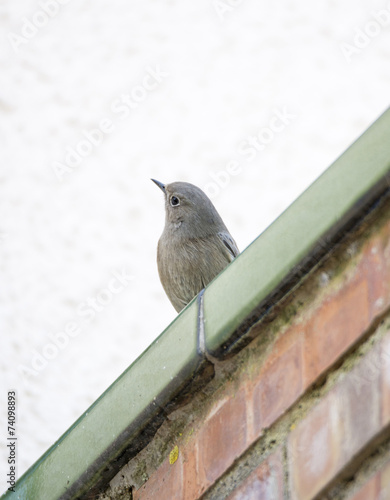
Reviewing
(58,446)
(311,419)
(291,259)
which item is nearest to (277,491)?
(311,419)

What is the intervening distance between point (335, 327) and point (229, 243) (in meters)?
3.05

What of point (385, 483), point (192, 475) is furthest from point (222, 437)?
point (385, 483)

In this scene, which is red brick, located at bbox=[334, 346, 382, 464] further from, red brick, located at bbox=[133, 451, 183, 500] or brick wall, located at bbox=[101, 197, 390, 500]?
red brick, located at bbox=[133, 451, 183, 500]

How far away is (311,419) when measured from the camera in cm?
123

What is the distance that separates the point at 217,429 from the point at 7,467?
3.72 metres

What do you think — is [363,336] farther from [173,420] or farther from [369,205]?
[173,420]

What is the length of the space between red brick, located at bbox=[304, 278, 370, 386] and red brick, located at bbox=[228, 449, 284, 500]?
0.43 ft

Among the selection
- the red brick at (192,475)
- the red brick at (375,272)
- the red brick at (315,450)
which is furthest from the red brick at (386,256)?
the red brick at (192,475)

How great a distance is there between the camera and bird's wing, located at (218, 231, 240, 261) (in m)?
4.26

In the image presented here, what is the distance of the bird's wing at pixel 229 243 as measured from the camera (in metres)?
4.26

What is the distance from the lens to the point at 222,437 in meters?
1.43

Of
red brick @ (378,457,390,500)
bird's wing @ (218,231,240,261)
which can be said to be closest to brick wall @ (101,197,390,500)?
red brick @ (378,457,390,500)

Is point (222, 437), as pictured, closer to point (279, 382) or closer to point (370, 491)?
point (279, 382)

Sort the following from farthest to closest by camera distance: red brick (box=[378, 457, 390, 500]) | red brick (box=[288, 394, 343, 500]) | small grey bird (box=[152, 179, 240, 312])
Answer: small grey bird (box=[152, 179, 240, 312]) < red brick (box=[288, 394, 343, 500]) < red brick (box=[378, 457, 390, 500])
